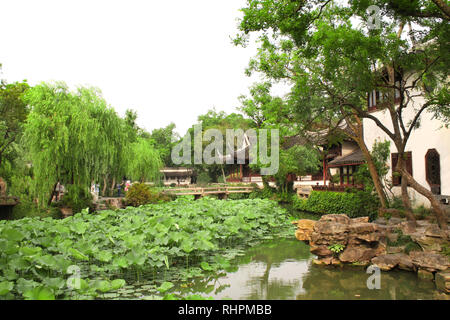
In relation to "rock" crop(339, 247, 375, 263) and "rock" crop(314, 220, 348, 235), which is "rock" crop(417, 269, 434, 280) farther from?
"rock" crop(314, 220, 348, 235)

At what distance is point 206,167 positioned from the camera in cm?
3247

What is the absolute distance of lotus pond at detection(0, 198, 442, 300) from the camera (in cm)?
387

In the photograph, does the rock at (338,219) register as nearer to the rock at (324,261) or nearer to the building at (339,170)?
the rock at (324,261)

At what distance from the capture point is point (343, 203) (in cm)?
1296

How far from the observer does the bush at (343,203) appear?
38.3ft

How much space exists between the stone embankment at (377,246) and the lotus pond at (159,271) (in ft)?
0.80

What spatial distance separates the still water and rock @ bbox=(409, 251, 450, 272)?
0.21 meters

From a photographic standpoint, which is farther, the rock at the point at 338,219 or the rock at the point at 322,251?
the rock at the point at 338,219

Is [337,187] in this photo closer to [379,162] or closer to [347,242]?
[379,162]

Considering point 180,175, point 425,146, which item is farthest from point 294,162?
point 180,175

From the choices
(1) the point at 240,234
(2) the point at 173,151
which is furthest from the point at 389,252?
(2) the point at 173,151

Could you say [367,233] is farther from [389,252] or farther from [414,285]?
[414,285]

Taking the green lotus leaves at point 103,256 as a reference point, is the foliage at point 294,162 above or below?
above

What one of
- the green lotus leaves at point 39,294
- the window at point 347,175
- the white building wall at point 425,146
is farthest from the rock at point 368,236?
the window at point 347,175
